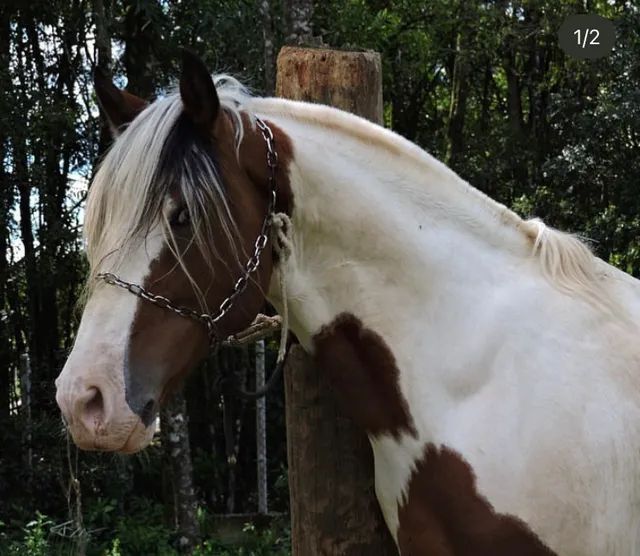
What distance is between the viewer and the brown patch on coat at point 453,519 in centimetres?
184

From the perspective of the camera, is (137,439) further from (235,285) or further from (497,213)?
(497,213)

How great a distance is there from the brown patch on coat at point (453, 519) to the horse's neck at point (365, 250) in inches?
13.1

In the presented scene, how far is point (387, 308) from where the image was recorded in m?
1.98

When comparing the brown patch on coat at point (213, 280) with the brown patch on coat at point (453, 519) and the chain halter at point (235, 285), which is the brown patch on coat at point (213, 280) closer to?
the chain halter at point (235, 285)

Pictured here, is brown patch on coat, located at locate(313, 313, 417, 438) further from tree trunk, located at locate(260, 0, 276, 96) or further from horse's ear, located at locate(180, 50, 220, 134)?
tree trunk, located at locate(260, 0, 276, 96)

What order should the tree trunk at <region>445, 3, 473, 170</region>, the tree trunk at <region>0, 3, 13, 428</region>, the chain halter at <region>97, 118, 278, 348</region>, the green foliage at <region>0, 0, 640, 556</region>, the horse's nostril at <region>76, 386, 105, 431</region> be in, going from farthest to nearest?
the tree trunk at <region>445, 3, 473, 170</region>, the tree trunk at <region>0, 3, 13, 428</region>, the green foliage at <region>0, 0, 640, 556</region>, the chain halter at <region>97, 118, 278, 348</region>, the horse's nostril at <region>76, 386, 105, 431</region>

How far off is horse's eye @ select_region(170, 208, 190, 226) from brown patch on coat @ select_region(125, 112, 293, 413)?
0.02 m

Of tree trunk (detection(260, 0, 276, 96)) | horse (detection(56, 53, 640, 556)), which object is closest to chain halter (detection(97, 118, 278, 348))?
horse (detection(56, 53, 640, 556))

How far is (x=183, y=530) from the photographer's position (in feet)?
20.3

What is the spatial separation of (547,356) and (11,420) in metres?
6.29

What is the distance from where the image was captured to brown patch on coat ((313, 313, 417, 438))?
6.45 feet

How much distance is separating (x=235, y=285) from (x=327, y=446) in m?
0.77

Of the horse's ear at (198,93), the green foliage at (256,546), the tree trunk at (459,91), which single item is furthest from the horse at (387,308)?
the tree trunk at (459,91)
